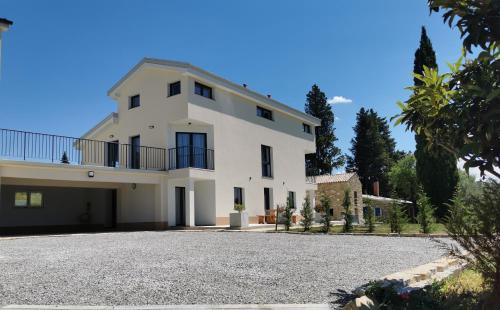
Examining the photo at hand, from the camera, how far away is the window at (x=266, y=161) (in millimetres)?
24758

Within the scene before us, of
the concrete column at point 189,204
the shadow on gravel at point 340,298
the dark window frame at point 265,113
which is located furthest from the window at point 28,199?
the shadow on gravel at point 340,298

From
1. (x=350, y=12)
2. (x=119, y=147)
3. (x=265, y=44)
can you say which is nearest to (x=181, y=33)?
(x=265, y=44)

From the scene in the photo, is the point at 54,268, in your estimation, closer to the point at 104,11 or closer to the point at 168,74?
the point at 104,11

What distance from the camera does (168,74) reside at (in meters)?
20.4

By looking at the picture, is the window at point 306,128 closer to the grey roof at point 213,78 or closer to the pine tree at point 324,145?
the grey roof at point 213,78

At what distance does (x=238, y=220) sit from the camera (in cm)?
1894

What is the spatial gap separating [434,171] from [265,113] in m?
10.3

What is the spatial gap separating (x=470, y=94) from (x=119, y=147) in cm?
2069

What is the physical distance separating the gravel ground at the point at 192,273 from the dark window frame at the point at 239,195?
1197cm

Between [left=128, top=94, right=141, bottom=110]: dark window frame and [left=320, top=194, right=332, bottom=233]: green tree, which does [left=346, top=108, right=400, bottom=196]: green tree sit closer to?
[left=128, top=94, right=141, bottom=110]: dark window frame

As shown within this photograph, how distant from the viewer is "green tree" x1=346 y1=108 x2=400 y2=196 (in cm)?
5184

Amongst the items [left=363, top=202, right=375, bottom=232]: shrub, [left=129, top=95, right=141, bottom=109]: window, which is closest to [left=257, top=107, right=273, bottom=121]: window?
[left=129, top=95, right=141, bottom=109]: window

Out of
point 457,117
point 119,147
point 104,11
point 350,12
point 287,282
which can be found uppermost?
point 104,11

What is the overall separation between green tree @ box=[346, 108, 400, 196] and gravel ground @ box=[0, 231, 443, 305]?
43.6 meters
